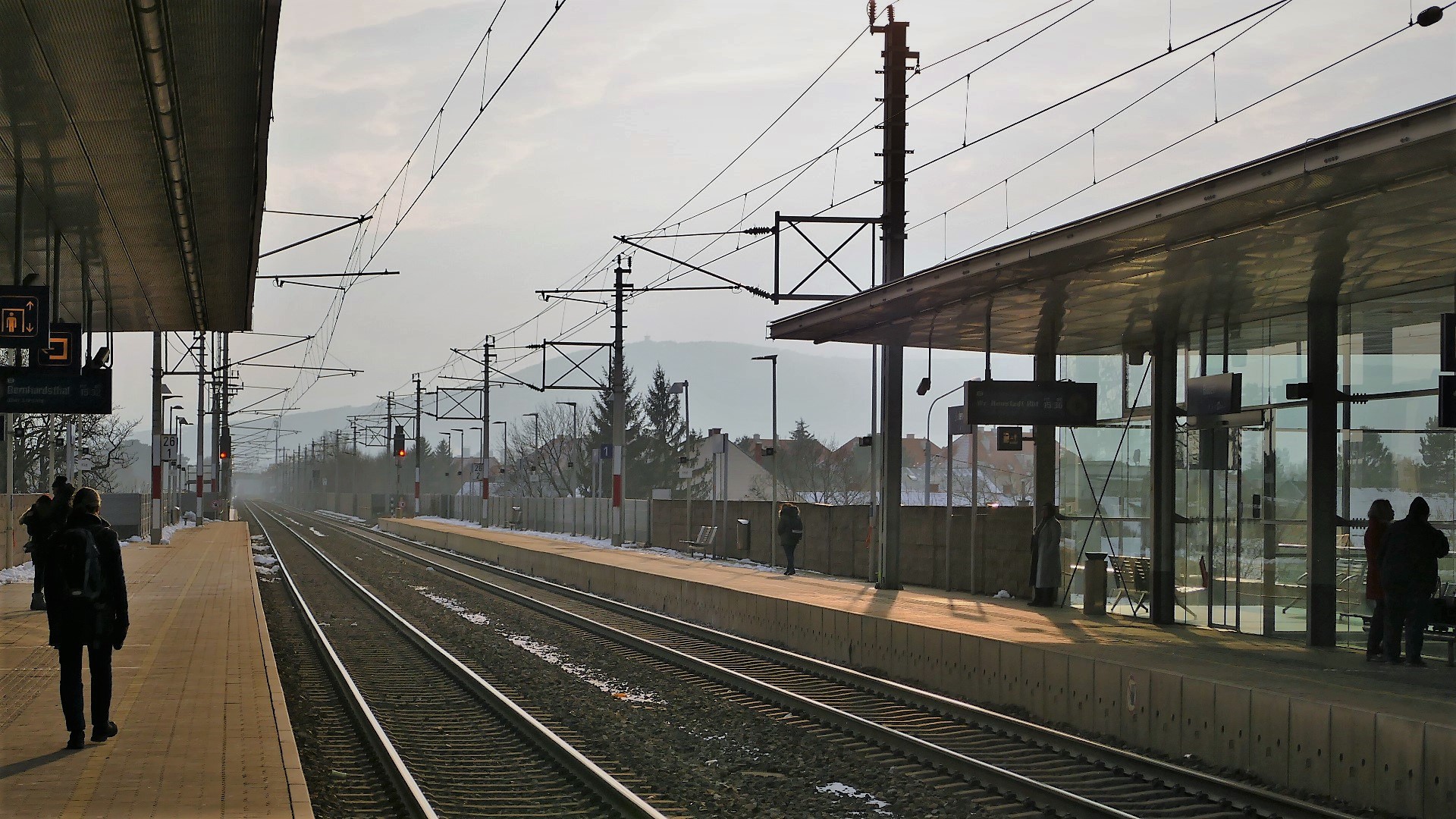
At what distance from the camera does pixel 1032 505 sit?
21312mm

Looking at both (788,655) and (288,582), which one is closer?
(788,655)

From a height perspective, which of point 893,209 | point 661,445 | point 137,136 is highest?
point 893,209

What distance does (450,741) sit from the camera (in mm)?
11969

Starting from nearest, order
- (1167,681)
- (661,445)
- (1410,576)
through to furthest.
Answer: (1167,681), (1410,576), (661,445)

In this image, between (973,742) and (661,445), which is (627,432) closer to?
(661,445)

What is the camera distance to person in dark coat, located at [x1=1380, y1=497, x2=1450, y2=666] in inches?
504

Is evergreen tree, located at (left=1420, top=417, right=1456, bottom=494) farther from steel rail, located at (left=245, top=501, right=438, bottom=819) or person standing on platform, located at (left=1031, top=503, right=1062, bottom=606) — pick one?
steel rail, located at (left=245, top=501, right=438, bottom=819)

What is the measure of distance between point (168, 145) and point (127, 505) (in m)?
37.6

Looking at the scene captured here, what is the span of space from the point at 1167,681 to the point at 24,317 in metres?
12.3

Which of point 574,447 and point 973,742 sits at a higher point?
point 574,447

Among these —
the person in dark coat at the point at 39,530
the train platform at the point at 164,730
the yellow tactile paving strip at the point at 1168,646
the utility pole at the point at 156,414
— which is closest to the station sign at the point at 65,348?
the person in dark coat at the point at 39,530

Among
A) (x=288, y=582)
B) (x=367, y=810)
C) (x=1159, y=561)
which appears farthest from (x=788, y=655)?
(x=288, y=582)

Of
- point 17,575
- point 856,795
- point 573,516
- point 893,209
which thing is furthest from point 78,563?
point 573,516

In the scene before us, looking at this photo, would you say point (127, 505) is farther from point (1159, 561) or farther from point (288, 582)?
point (1159, 561)
